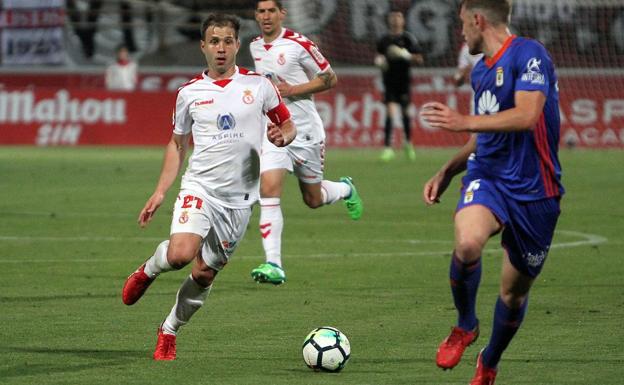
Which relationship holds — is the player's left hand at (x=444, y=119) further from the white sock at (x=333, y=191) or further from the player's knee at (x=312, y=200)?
the white sock at (x=333, y=191)

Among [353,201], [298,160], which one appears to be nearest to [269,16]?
[298,160]

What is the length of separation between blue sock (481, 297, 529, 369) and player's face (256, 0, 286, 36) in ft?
18.0

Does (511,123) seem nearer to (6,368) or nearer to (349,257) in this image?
(6,368)

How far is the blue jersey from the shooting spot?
6430 millimetres

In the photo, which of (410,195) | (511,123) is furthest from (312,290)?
(410,195)

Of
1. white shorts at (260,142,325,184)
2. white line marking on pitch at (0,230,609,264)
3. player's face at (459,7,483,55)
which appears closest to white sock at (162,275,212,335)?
player's face at (459,7,483,55)

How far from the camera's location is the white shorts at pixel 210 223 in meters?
7.71

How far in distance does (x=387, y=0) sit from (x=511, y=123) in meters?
27.9

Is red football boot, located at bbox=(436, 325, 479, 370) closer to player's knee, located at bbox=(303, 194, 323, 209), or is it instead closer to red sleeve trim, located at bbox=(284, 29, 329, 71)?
red sleeve trim, located at bbox=(284, 29, 329, 71)

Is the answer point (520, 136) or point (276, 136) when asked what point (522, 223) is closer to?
point (520, 136)

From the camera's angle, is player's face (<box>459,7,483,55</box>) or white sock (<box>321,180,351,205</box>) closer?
player's face (<box>459,7,483,55</box>)

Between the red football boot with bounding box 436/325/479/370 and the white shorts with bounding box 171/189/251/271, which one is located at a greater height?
the red football boot with bounding box 436/325/479/370

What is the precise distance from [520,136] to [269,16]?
213 inches

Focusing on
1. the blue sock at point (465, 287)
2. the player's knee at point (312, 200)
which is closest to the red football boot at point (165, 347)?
the blue sock at point (465, 287)
